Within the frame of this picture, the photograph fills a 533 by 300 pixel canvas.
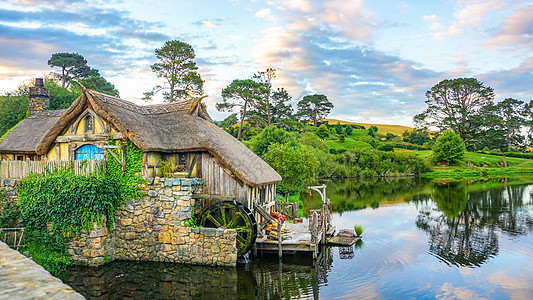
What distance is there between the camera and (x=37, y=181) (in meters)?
15.0

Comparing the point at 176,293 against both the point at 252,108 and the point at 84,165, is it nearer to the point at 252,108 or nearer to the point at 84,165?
the point at 84,165

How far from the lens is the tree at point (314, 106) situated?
287 feet

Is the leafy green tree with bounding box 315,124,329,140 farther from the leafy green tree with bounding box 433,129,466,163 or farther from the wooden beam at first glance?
the wooden beam

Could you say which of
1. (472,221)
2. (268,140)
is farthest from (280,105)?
(472,221)

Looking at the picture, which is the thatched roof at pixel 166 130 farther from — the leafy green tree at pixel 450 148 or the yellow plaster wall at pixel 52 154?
the leafy green tree at pixel 450 148

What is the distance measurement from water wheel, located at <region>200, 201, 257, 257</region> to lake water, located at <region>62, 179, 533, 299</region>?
37.0 inches

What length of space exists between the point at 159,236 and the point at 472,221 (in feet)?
67.4

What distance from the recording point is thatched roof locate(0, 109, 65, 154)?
2245 centimetres

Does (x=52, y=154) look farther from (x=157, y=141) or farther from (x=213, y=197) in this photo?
(x=213, y=197)

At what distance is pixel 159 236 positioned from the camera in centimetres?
1500

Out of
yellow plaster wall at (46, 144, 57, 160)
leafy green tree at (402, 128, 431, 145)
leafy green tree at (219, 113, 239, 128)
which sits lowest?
yellow plaster wall at (46, 144, 57, 160)

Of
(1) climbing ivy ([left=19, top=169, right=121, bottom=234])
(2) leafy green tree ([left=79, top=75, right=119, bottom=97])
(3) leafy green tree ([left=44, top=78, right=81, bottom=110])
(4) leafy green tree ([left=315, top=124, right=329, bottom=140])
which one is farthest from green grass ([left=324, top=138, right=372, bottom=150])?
(1) climbing ivy ([left=19, top=169, right=121, bottom=234])

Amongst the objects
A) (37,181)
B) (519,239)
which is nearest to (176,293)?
(37,181)

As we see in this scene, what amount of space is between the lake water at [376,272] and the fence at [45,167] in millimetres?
3909
